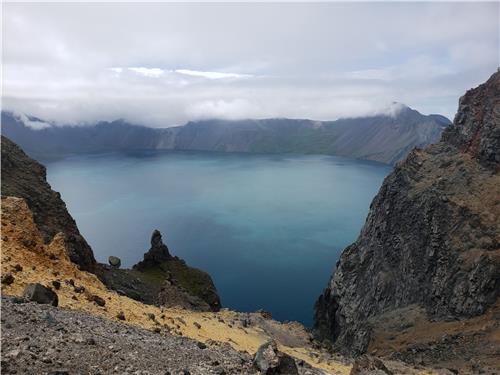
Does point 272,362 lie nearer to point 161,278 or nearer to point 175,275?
point 161,278

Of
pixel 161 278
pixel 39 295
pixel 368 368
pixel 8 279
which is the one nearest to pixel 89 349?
pixel 39 295

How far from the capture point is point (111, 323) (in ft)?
58.8

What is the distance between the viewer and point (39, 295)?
1764 cm

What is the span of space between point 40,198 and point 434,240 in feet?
186

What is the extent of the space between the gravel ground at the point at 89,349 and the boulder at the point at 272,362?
0.38 metres

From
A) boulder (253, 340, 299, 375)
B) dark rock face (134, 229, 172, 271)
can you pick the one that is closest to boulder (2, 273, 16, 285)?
boulder (253, 340, 299, 375)

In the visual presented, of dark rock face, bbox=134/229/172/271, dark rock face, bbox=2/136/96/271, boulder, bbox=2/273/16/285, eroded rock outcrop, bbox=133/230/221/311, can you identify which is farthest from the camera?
dark rock face, bbox=134/229/172/271

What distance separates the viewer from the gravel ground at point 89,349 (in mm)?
12242

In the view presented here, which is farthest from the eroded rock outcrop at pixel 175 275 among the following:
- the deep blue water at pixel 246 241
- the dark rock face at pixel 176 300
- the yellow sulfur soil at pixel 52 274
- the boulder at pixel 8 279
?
the boulder at pixel 8 279

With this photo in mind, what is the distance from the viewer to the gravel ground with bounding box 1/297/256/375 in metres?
12.2

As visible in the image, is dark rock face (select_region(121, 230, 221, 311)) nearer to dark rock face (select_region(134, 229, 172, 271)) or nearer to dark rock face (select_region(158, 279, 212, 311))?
dark rock face (select_region(134, 229, 172, 271))

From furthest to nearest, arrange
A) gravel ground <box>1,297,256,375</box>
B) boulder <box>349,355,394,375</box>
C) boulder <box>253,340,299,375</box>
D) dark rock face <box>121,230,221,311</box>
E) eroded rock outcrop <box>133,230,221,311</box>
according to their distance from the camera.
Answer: eroded rock outcrop <box>133,230,221,311</box>
dark rock face <box>121,230,221,311</box>
boulder <box>349,355,394,375</box>
boulder <box>253,340,299,375</box>
gravel ground <box>1,297,256,375</box>

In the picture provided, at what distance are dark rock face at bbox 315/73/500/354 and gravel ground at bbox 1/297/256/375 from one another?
51.2 meters

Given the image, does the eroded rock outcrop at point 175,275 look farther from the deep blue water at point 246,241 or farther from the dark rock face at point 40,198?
the dark rock face at point 40,198
